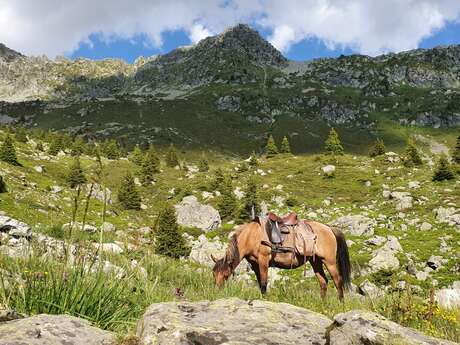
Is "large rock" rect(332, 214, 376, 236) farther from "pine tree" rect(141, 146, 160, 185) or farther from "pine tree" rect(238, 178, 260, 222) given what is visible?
"pine tree" rect(141, 146, 160, 185)

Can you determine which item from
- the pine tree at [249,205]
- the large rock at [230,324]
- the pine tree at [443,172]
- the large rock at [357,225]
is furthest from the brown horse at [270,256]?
the pine tree at [443,172]

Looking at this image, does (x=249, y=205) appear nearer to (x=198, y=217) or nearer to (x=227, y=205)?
(x=227, y=205)

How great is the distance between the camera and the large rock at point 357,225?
33.8m

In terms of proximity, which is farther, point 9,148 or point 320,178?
point 320,178

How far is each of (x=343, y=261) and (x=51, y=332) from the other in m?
11.9

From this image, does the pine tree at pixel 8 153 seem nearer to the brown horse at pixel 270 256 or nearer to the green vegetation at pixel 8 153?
the green vegetation at pixel 8 153

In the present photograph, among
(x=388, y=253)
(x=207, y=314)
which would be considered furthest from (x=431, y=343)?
(x=388, y=253)

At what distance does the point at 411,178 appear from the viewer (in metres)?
50.4

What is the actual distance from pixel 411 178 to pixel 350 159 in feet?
64.8

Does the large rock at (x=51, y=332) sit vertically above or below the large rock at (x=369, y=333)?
below

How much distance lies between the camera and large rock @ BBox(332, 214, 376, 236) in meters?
33.8

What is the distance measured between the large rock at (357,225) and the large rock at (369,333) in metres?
31.0

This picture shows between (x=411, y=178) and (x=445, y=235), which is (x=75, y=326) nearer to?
(x=445, y=235)

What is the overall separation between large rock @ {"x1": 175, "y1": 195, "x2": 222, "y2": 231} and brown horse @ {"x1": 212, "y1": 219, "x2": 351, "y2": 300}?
29.3 m
